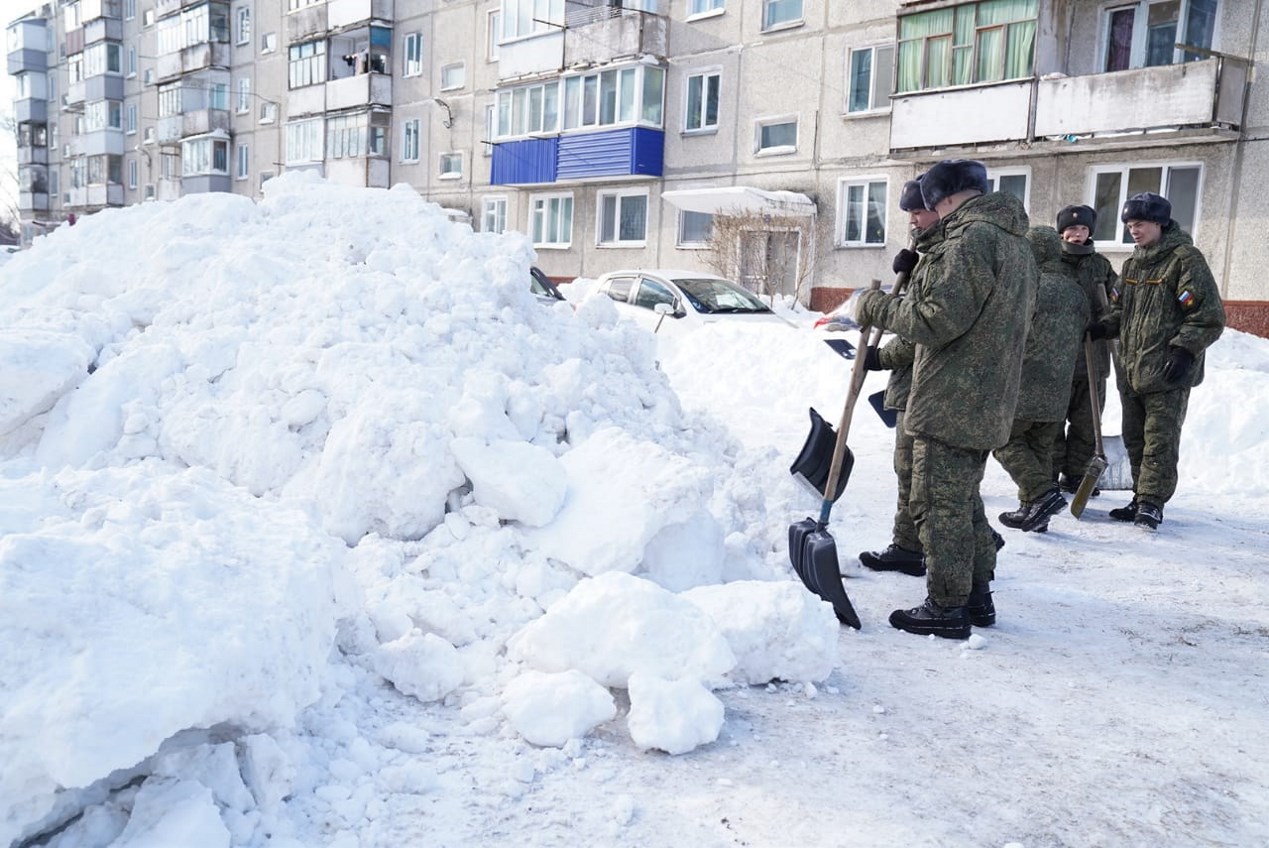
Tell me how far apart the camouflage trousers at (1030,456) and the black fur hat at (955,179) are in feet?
6.97

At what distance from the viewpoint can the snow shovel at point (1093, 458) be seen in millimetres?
6141

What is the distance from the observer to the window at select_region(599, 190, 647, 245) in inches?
975

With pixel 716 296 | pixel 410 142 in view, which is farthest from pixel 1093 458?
pixel 410 142

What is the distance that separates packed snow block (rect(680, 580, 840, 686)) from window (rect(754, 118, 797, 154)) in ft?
63.2

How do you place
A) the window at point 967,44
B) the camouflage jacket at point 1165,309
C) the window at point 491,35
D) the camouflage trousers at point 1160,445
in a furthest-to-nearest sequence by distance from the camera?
1. the window at point 491,35
2. the window at point 967,44
3. the camouflage trousers at point 1160,445
4. the camouflage jacket at point 1165,309

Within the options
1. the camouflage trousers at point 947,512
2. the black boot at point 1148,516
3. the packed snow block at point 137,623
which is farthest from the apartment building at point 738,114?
the packed snow block at point 137,623

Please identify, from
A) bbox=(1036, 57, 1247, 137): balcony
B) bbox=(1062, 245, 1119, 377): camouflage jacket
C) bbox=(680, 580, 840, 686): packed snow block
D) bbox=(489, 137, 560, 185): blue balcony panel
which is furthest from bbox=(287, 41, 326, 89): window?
bbox=(680, 580, 840, 686): packed snow block

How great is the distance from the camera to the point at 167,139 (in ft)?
138

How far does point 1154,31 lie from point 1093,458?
43.8ft

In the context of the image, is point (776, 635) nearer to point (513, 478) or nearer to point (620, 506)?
point (620, 506)

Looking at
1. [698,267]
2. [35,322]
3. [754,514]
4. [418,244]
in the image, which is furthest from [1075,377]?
[698,267]

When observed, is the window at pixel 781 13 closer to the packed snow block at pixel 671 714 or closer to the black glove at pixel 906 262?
the black glove at pixel 906 262

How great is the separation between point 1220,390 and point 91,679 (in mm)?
8139

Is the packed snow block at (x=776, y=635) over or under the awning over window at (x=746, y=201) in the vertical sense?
under
